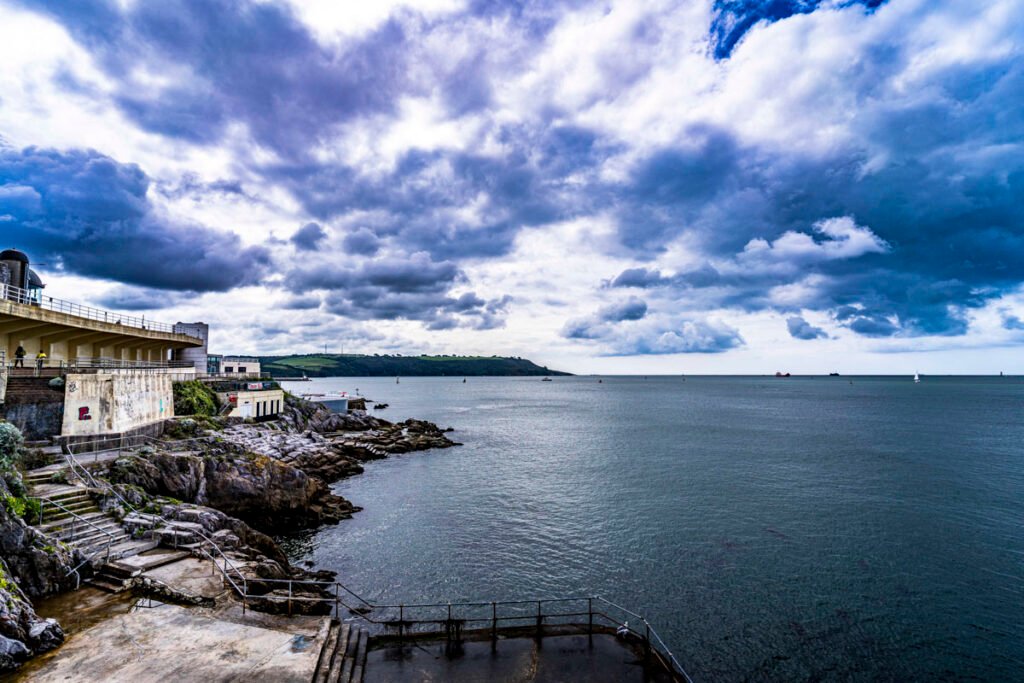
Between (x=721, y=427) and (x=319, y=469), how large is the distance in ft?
232

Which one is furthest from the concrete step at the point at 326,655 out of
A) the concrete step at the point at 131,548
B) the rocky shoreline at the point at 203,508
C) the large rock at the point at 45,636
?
the concrete step at the point at 131,548

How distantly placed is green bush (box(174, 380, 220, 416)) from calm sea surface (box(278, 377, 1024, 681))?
1615 cm

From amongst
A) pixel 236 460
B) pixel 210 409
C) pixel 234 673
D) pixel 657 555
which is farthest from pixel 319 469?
pixel 234 673

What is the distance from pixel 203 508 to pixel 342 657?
1485 centimetres

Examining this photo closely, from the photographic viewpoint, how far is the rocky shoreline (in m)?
15.3

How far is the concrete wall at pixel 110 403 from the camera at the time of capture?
29.7 meters

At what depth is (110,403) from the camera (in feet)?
105

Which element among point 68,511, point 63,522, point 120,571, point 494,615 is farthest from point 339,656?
point 68,511

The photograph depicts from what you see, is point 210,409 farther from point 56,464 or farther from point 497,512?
point 497,512

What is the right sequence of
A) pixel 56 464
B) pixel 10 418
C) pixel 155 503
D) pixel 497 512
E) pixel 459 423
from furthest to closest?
pixel 459 423 → pixel 497 512 → pixel 10 418 → pixel 56 464 → pixel 155 503

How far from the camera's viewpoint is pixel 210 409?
48594mm

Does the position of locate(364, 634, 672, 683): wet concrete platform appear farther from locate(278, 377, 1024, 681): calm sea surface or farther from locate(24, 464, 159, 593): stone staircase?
locate(24, 464, 159, 593): stone staircase

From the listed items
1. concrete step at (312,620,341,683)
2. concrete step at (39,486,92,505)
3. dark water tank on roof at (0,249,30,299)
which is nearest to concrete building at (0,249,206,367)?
dark water tank on roof at (0,249,30,299)

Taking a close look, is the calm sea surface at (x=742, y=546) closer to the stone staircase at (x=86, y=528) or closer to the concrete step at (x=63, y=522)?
the stone staircase at (x=86, y=528)
